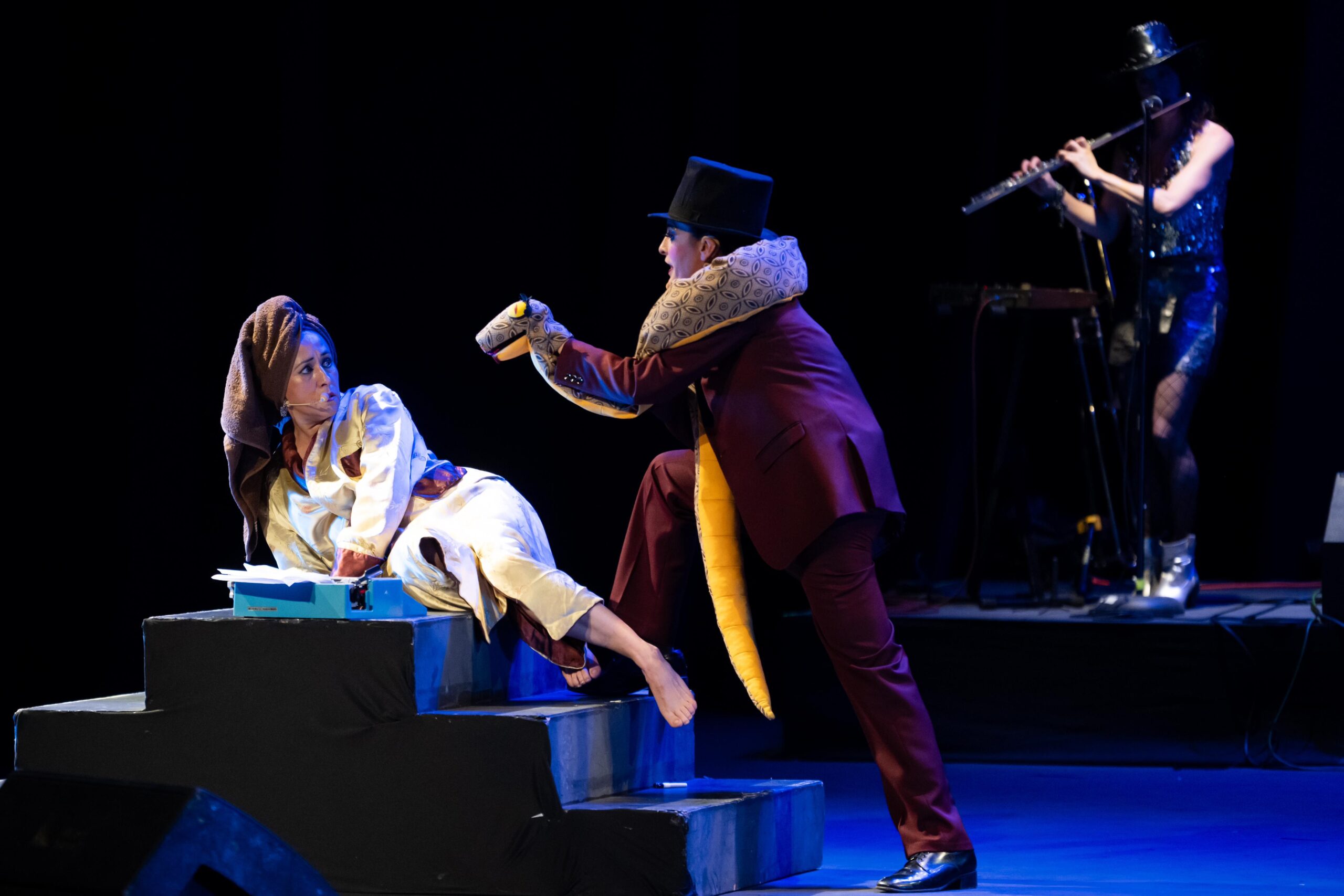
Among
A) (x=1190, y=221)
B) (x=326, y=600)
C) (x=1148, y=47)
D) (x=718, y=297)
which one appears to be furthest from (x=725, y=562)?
(x=1148, y=47)

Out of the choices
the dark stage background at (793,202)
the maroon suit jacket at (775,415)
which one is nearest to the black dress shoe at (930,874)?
the maroon suit jacket at (775,415)

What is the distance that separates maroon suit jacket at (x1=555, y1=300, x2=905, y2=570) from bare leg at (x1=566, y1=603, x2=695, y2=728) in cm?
30

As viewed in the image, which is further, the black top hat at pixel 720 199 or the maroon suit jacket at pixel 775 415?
the black top hat at pixel 720 199

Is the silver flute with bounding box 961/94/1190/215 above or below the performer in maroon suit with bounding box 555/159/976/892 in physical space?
above

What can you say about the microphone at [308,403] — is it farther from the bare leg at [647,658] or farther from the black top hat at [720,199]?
the black top hat at [720,199]

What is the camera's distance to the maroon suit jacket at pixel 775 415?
10.2 feet

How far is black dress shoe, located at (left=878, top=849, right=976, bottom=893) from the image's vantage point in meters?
3.00

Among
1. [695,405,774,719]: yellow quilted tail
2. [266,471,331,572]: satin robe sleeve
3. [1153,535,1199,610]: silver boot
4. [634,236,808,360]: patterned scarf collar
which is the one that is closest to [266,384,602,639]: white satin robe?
[266,471,331,572]: satin robe sleeve

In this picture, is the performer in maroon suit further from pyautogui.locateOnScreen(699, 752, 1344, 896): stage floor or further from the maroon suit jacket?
pyautogui.locateOnScreen(699, 752, 1344, 896): stage floor

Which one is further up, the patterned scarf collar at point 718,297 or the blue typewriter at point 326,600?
the patterned scarf collar at point 718,297

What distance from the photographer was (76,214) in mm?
5051

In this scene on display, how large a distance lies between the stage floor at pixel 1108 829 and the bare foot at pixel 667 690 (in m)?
0.37

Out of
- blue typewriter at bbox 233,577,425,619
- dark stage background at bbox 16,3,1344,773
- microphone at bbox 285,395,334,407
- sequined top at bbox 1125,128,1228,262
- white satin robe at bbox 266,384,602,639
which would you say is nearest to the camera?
blue typewriter at bbox 233,577,425,619

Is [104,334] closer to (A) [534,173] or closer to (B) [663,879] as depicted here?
(A) [534,173]
